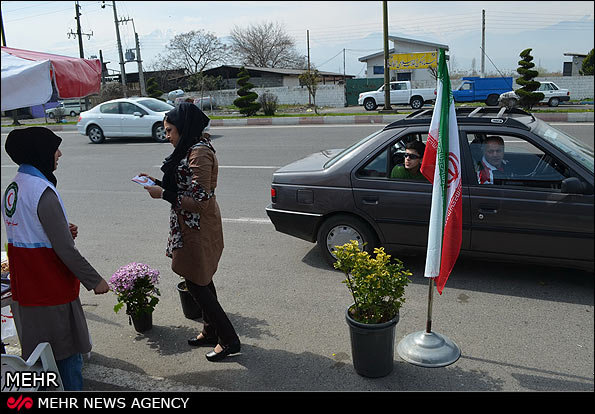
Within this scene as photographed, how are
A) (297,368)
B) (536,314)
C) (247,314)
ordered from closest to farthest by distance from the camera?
1. (297,368)
2. (536,314)
3. (247,314)

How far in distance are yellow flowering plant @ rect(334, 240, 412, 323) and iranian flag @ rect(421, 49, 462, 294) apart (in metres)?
0.36

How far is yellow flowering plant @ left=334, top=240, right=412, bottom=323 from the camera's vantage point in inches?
132

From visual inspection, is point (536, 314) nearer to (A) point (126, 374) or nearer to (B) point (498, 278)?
(B) point (498, 278)

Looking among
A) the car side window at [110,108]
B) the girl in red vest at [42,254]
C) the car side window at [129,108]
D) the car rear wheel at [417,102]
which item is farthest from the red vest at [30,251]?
the car rear wheel at [417,102]

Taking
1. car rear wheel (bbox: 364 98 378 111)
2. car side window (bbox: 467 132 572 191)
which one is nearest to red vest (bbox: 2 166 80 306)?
car side window (bbox: 467 132 572 191)

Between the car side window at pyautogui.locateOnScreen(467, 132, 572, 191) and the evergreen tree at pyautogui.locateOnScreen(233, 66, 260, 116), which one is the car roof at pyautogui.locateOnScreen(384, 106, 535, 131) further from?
the evergreen tree at pyautogui.locateOnScreen(233, 66, 260, 116)

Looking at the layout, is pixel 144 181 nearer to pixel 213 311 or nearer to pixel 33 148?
pixel 33 148

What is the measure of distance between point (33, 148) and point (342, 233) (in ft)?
10.3

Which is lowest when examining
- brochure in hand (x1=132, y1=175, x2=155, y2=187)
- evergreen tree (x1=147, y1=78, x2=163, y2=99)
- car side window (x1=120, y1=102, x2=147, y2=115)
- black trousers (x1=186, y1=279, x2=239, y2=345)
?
black trousers (x1=186, y1=279, x2=239, y2=345)

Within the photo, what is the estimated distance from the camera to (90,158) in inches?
568

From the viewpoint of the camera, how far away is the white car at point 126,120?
660 inches

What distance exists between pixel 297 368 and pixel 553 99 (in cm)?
2796
